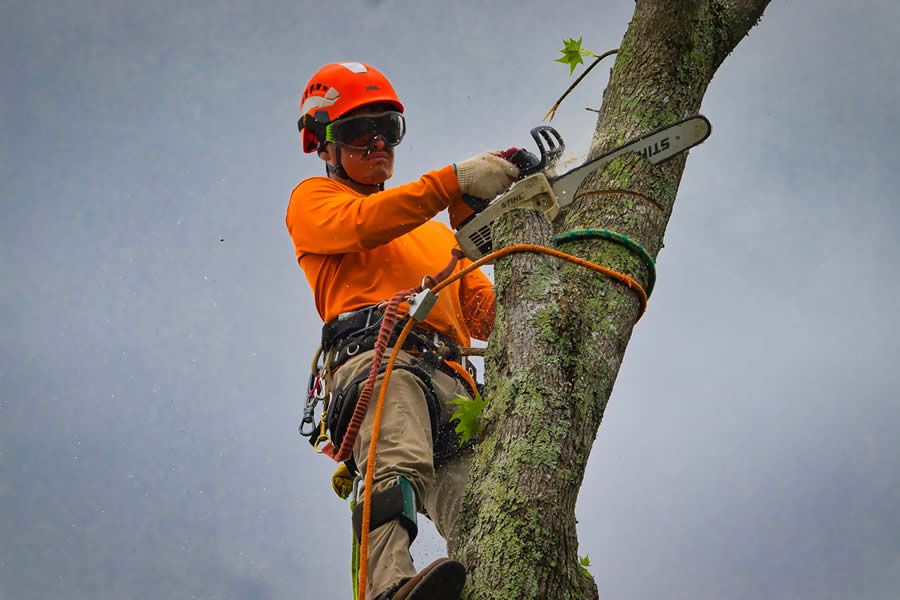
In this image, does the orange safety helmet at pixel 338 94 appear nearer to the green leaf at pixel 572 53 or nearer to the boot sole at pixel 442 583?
the green leaf at pixel 572 53

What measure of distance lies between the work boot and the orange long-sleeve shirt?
1427mm

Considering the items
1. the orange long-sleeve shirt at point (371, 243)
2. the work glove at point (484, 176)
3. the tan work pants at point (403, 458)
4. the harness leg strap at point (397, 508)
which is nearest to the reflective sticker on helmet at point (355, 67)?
the orange long-sleeve shirt at point (371, 243)

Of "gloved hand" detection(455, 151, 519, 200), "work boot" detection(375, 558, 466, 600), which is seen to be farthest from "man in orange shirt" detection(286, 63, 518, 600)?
"work boot" detection(375, 558, 466, 600)

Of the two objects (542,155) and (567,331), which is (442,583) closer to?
(567,331)

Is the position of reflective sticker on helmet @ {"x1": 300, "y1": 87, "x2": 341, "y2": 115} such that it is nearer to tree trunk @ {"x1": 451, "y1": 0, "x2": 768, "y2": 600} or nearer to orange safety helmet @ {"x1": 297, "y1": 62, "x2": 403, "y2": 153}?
orange safety helmet @ {"x1": 297, "y1": 62, "x2": 403, "y2": 153}

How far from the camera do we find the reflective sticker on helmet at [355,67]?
401 cm

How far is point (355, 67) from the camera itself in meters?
4.03

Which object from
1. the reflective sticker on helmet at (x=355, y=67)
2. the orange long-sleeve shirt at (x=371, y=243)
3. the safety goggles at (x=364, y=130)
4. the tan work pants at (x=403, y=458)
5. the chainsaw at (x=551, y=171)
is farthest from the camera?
the reflective sticker on helmet at (x=355, y=67)

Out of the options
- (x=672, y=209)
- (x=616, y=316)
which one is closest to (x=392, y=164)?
A: (x=672, y=209)

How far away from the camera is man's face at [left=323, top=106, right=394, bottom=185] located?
3889 millimetres

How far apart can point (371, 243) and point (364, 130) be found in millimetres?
801

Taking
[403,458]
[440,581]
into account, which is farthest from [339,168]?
[440,581]

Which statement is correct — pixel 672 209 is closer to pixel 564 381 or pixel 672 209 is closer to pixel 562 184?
pixel 562 184

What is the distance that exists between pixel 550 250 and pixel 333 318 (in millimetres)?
1142
